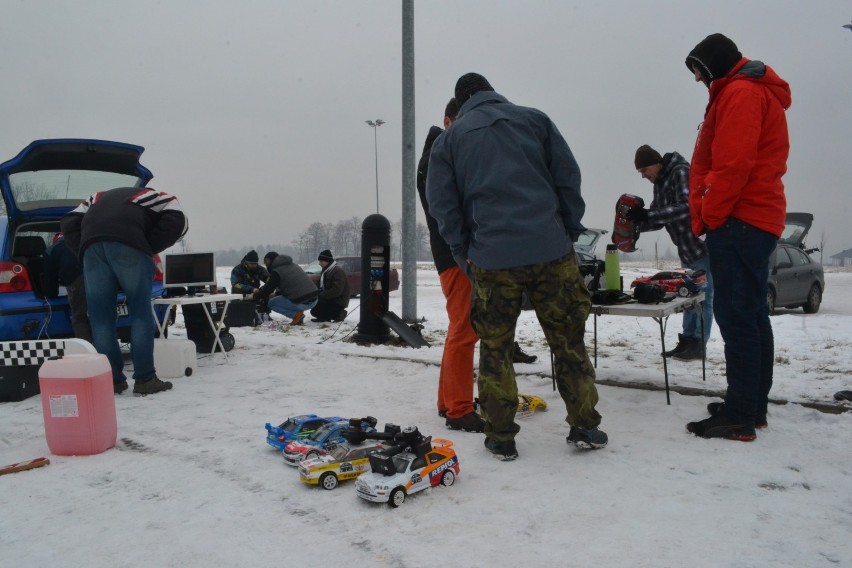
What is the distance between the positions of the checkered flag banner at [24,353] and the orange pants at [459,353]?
299cm

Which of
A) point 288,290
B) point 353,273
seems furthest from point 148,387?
point 353,273

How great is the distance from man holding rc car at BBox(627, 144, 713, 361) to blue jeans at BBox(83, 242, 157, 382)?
399 centimetres

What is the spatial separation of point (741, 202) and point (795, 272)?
10.3 metres

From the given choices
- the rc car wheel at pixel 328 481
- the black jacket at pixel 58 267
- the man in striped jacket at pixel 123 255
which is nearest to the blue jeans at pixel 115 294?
the man in striped jacket at pixel 123 255

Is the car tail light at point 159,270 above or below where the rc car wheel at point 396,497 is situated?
above

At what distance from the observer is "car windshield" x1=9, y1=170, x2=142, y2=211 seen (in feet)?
18.4

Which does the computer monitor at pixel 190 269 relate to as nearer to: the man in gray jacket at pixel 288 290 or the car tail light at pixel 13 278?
the car tail light at pixel 13 278

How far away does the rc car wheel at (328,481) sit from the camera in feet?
9.32

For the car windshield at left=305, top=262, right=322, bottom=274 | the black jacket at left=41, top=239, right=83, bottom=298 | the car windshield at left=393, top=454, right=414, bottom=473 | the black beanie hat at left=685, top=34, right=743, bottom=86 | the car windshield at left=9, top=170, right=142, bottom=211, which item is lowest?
the car windshield at left=393, top=454, right=414, bottom=473

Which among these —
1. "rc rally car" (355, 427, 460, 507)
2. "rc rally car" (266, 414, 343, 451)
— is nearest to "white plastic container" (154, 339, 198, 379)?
"rc rally car" (266, 414, 343, 451)

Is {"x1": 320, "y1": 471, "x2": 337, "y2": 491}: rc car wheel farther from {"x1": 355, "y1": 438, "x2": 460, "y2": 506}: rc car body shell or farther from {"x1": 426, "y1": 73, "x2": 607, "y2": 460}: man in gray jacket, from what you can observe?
{"x1": 426, "y1": 73, "x2": 607, "y2": 460}: man in gray jacket

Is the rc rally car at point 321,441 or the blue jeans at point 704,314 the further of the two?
the blue jeans at point 704,314

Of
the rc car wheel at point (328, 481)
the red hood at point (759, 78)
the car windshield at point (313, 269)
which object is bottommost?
the rc car wheel at point (328, 481)

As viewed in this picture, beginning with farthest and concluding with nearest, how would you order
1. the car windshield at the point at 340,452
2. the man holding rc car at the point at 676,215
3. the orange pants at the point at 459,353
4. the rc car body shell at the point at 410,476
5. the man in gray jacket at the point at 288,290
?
the man in gray jacket at the point at 288,290 → the man holding rc car at the point at 676,215 → the orange pants at the point at 459,353 → the car windshield at the point at 340,452 → the rc car body shell at the point at 410,476
